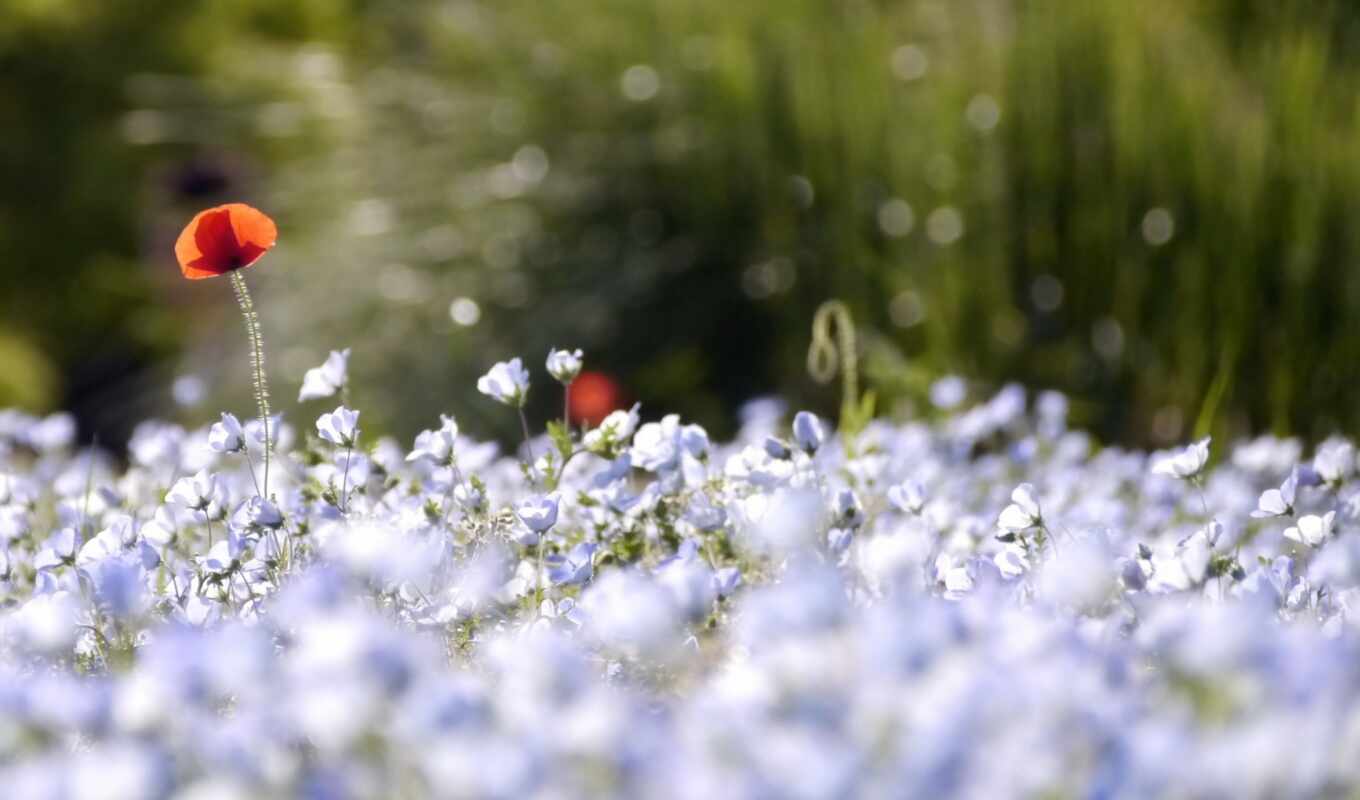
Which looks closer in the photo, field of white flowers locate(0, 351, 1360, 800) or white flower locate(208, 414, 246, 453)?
field of white flowers locate(0, 351, 1360, 800)

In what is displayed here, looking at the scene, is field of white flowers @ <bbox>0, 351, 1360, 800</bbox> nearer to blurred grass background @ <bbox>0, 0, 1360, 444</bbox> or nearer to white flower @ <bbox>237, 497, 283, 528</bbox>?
white flower @ <bbox>237, 497, 283, 528</bbox>

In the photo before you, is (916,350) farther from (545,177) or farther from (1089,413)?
Result: (545,177)

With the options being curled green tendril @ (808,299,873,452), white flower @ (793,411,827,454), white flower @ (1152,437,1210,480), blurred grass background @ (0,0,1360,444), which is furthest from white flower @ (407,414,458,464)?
blurred grass background @ (0,0,1360,444)

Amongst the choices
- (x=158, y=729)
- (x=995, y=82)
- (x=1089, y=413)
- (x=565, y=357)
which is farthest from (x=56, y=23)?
(x=158, y=729)

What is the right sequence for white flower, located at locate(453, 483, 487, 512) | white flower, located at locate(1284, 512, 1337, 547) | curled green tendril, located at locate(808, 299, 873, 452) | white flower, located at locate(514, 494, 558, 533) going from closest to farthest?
white flower, located at locate(514, 494, 558, 533), white flower, located at locate(1284, 512, 1337, 547), white flower, located at locate(453, 483, 487, 512), curled green tendril, located at locate(808, 299, 873, 452)

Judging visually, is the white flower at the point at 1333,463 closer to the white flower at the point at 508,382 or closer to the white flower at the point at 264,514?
the white flower at the point at 508,382

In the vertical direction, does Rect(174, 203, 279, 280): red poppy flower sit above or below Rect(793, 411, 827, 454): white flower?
above

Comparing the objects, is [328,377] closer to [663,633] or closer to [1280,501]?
[663,633]

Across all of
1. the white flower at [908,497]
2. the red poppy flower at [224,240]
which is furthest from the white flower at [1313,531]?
the red poppy flower at [224,240]
